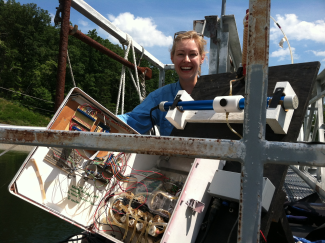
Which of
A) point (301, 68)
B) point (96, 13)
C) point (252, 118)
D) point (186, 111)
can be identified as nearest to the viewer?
point (252, 118)

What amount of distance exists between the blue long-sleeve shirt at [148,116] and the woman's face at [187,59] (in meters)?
0.15

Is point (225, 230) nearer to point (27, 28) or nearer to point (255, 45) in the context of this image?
point (255, 45)

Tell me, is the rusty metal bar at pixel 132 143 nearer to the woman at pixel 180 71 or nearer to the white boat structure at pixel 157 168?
the white boat structure at pixel 157 168

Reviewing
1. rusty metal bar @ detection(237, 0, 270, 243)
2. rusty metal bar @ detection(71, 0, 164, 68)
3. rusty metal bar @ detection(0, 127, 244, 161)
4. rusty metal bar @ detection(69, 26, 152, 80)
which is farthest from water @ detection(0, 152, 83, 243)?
rusty metal bar @ detection(237, 0, 270, 243)

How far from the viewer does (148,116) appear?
7.80 feet

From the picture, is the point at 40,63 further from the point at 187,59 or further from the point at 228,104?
the point at 228,104

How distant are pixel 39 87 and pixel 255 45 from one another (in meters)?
34.4

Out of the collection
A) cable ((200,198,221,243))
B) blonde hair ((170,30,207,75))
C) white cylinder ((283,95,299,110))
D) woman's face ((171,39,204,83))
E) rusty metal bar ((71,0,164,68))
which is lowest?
cable ((200,198,221,243))

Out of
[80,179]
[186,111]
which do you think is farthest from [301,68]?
[80,179]

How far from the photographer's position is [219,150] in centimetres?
74

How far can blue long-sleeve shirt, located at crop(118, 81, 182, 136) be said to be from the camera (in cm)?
234

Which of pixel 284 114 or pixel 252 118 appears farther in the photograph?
pixel 284 114

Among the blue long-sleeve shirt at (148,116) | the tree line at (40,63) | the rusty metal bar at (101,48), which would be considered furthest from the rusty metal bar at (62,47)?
the tree line at (40,63)

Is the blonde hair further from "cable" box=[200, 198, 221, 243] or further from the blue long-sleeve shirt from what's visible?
"cable" box=[200, 198, 221, 243]
